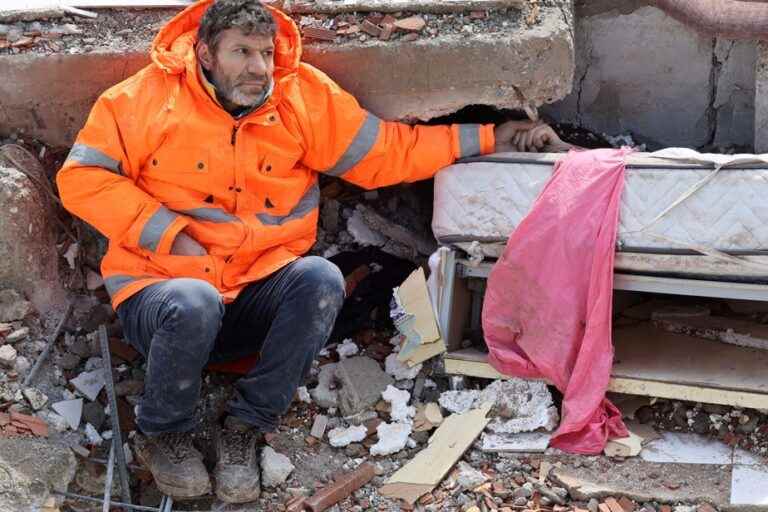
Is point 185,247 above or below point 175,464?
above

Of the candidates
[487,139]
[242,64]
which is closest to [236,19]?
[242,64]

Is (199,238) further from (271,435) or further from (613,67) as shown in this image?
(613,67)

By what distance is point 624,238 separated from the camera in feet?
13.3

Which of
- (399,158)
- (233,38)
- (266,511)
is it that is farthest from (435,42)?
(266,511)

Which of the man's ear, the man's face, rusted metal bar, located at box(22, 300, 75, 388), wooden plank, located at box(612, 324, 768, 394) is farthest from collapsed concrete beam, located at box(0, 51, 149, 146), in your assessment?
wooden plank, located at box(612, 324, 768, 394)

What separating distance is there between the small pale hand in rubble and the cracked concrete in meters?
0.90

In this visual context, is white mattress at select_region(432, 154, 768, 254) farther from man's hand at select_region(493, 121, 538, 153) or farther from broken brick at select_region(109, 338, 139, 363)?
broken brick at select_region(109, 338, 139, 363)

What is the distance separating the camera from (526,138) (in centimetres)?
454

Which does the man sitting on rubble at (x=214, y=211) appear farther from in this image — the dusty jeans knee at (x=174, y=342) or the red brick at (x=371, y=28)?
the red brick at (x=371, y=28)

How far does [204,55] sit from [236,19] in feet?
0.66

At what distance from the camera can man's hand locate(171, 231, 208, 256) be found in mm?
4082

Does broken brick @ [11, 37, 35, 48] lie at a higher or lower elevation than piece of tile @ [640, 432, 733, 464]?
higher

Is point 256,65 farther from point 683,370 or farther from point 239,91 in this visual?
point 683,370

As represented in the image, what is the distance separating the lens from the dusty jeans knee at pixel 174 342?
12.6 feet
